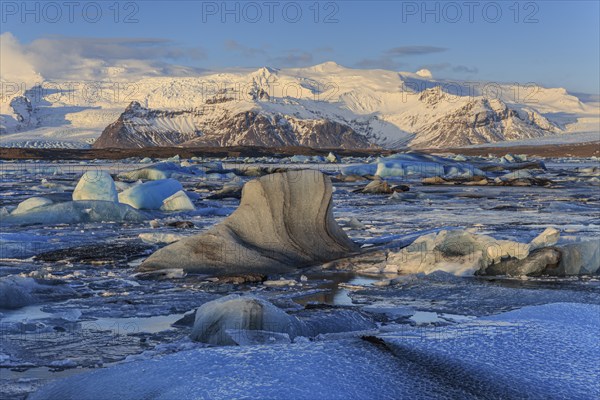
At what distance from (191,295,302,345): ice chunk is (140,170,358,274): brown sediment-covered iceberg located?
3002 millimetres

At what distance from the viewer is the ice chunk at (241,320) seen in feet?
15.6

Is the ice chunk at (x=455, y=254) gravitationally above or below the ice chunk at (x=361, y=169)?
above

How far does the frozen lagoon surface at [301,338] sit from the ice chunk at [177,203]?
5.47 meters

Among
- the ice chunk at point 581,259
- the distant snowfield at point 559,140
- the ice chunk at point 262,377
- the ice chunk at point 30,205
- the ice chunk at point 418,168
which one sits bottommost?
the distant snowfield at point 559,140

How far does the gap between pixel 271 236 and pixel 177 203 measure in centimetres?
754

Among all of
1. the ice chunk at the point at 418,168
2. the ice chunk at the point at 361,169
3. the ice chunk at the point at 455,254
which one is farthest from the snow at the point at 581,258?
the ice chunk at the point at 361,169

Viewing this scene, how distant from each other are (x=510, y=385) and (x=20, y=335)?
3214mm

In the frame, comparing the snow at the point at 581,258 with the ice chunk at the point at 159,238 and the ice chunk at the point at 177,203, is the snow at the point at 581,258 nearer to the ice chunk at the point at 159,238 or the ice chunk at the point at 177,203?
the ice chunk at the point at 159,238

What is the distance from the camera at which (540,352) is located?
→ 4133mm

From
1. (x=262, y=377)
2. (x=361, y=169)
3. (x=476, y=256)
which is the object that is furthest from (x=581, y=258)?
(x=361, y=169)

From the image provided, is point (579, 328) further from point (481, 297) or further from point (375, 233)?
point (375, 233)

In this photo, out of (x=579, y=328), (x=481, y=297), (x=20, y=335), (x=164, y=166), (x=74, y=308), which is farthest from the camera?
(x=164, y=166)

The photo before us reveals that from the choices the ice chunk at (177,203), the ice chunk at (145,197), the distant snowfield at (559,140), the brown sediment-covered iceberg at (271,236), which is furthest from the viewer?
the distant snowfield at (559,140)

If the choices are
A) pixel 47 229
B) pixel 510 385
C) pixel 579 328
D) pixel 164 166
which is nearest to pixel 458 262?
pixel 579 328
